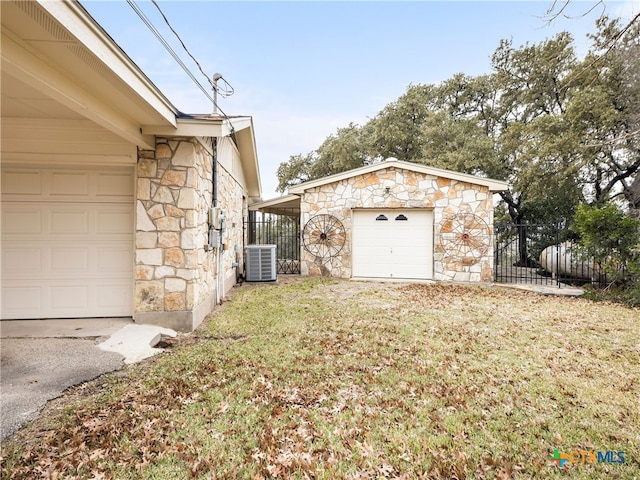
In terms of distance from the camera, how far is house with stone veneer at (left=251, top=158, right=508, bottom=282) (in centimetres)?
954

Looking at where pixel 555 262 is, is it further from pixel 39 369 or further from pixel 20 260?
pixel 20 260

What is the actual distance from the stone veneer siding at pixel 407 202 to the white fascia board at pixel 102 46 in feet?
21.8

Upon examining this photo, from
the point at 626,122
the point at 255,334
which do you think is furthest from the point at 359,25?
the point at 626,122

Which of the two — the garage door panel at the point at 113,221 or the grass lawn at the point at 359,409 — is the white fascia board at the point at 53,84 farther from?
the grass lawn at the point at 359,409

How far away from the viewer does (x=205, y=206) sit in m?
5.45

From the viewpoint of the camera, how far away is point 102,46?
8.55 ft

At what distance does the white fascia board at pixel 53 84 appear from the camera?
224cm

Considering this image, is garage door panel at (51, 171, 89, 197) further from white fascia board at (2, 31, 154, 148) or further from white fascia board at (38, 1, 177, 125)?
white fascia board at (38, 1, 177, 125)

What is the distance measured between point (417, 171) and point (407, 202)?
99 cm

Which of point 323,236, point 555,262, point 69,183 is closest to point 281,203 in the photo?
point 323,236

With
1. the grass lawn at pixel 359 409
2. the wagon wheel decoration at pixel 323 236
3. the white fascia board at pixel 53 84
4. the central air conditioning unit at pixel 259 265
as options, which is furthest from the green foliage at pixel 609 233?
the white fascia board at pixel 53 84

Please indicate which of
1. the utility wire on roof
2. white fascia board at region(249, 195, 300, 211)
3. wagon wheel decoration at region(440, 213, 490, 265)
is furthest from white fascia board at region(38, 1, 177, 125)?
wagon wheel decoration at region(440, 213, 490, 265)

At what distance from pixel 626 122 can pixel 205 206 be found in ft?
45.7

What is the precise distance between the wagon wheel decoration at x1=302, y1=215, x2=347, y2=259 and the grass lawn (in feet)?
17.5
